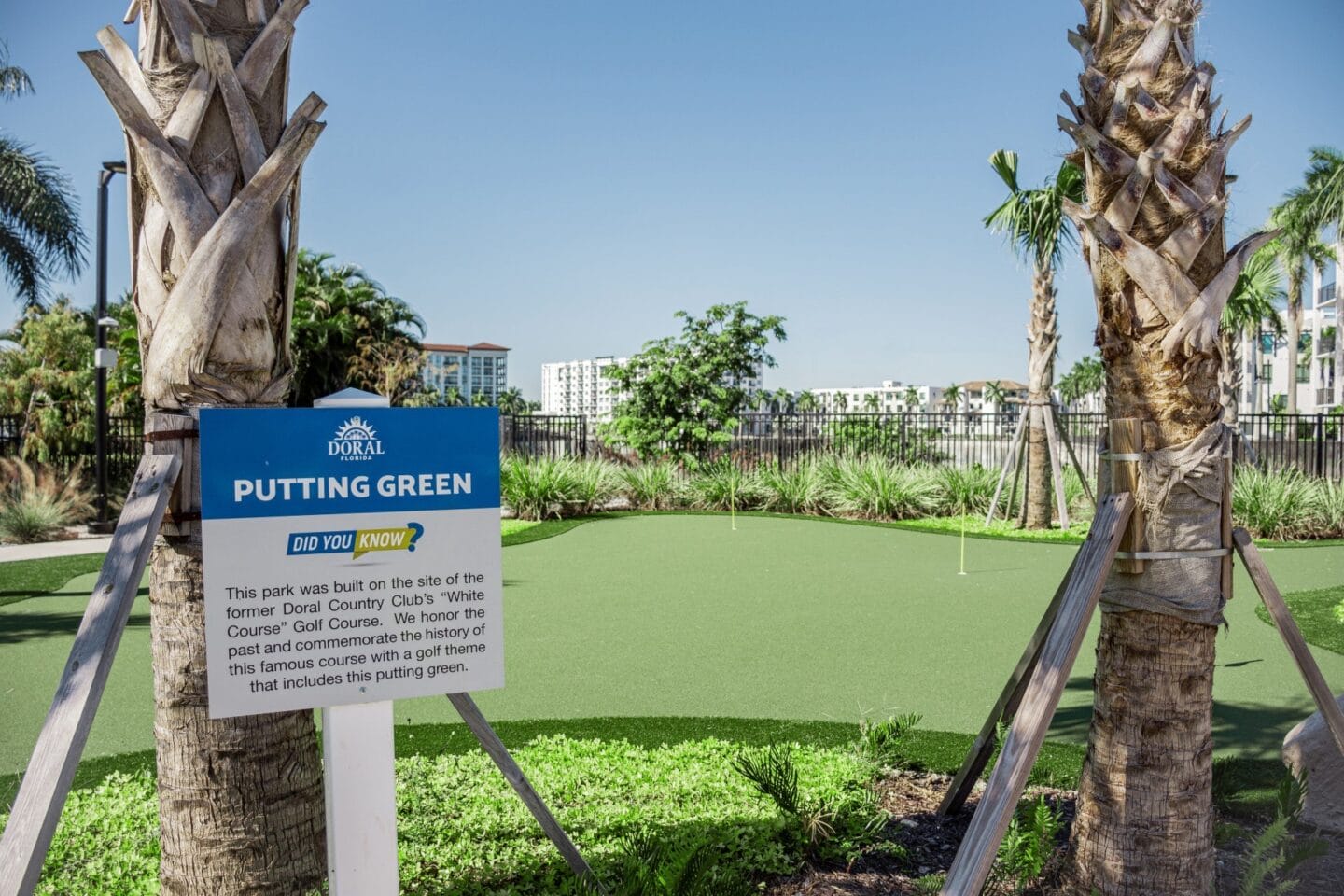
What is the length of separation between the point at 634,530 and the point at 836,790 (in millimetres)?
10056

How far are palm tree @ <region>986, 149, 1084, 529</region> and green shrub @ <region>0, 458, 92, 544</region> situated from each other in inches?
554

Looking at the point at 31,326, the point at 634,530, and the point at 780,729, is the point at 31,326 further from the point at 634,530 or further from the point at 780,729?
the point at 780,729

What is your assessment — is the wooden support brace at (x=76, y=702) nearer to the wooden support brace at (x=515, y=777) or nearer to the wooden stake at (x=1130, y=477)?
the wooden support brace at (x=515, y=777)

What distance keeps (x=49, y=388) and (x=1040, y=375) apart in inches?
722

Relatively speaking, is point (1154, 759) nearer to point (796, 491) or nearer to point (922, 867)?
point (922, 867)

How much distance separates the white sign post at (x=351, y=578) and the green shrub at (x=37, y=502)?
47.7ft

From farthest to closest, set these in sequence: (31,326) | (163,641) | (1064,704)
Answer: (31,326)
(1064,704)
(163,641)

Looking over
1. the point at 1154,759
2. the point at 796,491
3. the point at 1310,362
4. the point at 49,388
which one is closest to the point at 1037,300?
the point at 796,491

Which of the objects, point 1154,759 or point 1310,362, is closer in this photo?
point 1154,759

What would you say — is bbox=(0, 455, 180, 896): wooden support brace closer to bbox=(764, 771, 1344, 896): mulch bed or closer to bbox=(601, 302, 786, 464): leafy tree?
bbox=(764, 771, 1344, 896): mulch bed

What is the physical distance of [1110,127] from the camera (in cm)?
276

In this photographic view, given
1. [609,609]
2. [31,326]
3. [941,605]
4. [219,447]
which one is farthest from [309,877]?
[31,326]

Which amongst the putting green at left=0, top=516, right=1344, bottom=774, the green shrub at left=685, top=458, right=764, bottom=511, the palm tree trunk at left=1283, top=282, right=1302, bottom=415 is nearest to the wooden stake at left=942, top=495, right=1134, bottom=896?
the putting green at left=0, top=516, right=1344, bottom=774

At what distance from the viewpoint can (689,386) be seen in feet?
64.8
